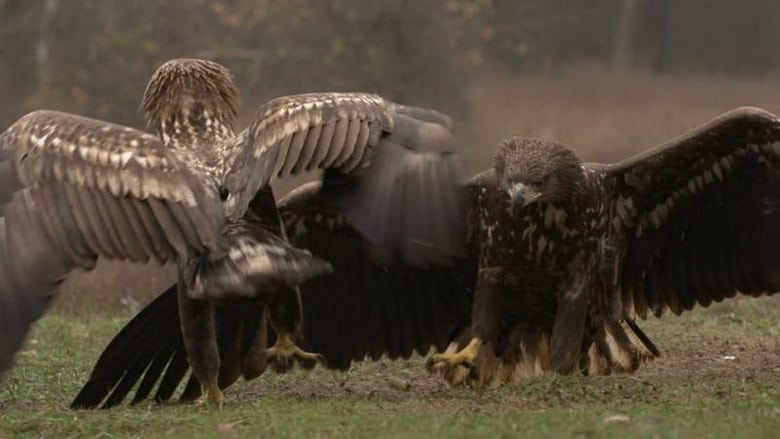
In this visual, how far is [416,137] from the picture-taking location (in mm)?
8859

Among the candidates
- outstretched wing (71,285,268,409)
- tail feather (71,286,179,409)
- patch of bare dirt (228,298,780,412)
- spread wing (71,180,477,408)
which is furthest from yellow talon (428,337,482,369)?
tail feather (71,286,179,409)

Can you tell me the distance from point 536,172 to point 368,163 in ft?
4.38

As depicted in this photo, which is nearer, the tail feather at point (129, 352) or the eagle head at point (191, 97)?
the eagle head at point (191, 97)

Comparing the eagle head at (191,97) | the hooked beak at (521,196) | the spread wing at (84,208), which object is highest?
the eagle head at (191,97)

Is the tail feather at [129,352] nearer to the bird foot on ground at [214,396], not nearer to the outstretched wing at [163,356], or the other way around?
the outstretched wing at [163,356]

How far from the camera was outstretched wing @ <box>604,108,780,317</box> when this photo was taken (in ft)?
33.7

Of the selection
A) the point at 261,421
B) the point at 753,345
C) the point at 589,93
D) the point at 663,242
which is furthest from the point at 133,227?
the point at 589,93

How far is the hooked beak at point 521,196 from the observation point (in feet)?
31.6

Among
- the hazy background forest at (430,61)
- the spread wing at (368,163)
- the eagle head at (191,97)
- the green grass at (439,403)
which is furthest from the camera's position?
the hazy background forest at (430,61)

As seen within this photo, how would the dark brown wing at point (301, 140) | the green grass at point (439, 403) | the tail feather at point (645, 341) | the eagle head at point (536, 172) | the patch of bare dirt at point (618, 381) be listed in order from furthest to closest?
the tail feather at point (645, 341)
the eagle head at point (536, 172)
the patch of bare dirt at point (618, 381)
the dark brown wing at point (301, 140)
the green grass at point (439, 403)

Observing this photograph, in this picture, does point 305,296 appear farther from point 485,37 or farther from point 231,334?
point 485,37

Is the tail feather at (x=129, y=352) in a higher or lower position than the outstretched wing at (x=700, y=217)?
lower

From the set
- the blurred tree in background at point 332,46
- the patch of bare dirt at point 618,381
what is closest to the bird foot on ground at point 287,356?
the patch of bare dirt at point 618,381

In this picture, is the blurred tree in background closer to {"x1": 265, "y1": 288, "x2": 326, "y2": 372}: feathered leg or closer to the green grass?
the green grass
